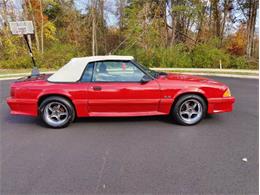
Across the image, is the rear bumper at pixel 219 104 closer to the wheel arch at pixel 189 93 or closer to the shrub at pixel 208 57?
the wheel arch at pixel 189 93

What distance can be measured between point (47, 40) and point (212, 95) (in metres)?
25.7

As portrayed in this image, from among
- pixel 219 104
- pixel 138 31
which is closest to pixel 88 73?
pixel 219 104

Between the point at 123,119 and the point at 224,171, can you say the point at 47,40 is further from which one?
the point at 224,171

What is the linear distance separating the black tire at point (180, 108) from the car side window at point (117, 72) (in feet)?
3.01

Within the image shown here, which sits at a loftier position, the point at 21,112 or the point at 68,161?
the point at 21,112

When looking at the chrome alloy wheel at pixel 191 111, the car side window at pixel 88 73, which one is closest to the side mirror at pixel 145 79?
the chrome alloy wheel at pixel 191 111

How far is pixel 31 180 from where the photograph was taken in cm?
317

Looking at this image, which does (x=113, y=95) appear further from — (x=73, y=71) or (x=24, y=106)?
(x=24, y=106)

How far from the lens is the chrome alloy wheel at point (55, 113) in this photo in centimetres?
507

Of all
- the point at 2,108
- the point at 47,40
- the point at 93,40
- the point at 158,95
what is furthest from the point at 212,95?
the point at 47,40

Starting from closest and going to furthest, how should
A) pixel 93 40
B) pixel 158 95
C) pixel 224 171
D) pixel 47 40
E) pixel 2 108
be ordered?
pixel 224 171, pixel 158 95, pixel 2 108, pixel 93 40, pixel 47 40

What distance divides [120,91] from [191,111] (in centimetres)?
150

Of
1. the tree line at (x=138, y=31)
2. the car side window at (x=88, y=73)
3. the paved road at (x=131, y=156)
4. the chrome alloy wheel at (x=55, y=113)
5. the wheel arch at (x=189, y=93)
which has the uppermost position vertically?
the tree line at (x=138, y=31)

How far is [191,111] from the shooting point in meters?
5.12
